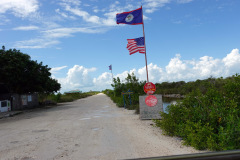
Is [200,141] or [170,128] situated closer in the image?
[200,141]

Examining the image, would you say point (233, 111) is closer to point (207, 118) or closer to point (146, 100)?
point (207, 118)

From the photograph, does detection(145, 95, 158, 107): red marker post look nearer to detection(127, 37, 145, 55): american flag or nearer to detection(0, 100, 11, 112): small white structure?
detection(127, 37, 145, 55): american flag

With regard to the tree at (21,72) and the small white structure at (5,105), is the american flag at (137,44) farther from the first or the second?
the small white structure at (5,105)

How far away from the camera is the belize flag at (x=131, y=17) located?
12.6 m

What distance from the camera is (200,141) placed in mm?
5625

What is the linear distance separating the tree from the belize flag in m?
13.2

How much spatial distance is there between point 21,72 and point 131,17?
1451cm

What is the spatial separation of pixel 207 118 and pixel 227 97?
118 centimetres

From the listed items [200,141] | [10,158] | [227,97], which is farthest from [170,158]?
[227,97]

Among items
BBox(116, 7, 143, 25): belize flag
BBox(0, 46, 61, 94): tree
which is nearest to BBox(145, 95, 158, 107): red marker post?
BBox(116, 7, 143, 25): belize flag

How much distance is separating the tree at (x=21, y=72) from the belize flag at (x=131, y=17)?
1323cm

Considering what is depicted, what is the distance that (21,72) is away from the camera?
2159 cm

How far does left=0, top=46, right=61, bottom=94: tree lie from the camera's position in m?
20.5


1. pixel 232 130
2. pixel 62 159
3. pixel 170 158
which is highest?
pixel 170 158
